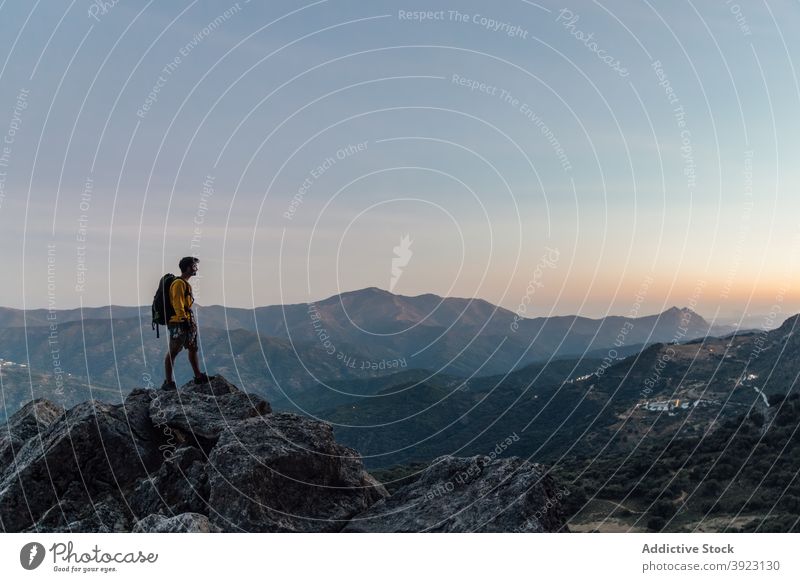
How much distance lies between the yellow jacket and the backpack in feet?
0.34

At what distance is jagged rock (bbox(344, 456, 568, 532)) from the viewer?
1348cm

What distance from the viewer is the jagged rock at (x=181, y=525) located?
1249 centimetres

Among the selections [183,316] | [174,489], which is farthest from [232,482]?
[183,316]

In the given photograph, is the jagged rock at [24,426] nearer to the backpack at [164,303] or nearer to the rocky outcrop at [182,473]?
the rocky outcrop at [182,473]

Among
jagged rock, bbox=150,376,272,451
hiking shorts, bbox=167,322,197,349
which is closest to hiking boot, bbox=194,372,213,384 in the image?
jagged rock, bbox=150,376,272,451

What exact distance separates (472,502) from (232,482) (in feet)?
17.9

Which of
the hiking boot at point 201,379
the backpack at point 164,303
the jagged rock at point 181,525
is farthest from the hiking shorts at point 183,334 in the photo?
the jagged rock at point 181,525

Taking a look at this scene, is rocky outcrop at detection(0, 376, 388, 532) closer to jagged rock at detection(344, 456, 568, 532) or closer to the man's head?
jagged rock at detection(344, 456, 568, 532)

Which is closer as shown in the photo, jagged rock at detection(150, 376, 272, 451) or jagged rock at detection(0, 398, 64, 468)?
jagged rock at detection(150, 376, 272, 451)

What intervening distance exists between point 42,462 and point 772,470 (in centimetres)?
3707

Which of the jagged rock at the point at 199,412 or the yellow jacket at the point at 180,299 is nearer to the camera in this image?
the jagged rock at the point at 199,412

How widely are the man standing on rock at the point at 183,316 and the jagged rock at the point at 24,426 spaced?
185 inches

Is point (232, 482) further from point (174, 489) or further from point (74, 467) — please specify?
point (74, 467)

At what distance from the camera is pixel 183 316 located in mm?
18938
